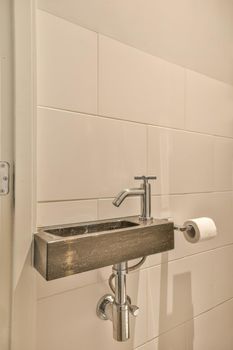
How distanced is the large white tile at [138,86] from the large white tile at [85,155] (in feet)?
0.17

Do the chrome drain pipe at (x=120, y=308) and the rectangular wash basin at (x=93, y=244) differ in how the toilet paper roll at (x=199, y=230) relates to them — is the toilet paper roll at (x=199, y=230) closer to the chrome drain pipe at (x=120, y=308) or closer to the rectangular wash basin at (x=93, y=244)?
the rectangular wash basin at (x=93, y=244)

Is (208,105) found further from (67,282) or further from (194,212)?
(67,282)

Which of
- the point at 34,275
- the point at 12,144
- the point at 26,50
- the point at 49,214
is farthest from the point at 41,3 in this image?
the point at 34,275

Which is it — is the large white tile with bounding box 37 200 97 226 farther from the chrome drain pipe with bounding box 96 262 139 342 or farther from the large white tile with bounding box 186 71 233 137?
the large white tile with bounding box 186 71 233 137

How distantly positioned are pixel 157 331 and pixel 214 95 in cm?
88

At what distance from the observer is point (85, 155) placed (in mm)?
673

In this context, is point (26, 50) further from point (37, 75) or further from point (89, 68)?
point (89, 68)

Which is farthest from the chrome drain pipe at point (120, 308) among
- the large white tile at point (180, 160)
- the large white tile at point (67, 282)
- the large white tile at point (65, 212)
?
the large white tile at point (180, 160)

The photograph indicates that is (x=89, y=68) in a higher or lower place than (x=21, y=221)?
higher

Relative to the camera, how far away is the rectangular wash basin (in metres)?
0.51

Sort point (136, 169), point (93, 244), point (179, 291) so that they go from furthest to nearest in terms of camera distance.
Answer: point (179, 291), point (136, 169), point (93, 244)

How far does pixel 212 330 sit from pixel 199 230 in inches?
20.8

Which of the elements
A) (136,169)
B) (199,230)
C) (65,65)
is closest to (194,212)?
→ (199,230)

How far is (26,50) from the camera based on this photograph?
0.56 metres
